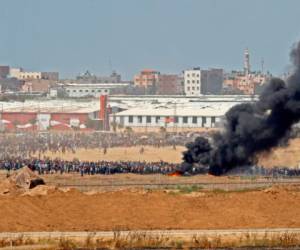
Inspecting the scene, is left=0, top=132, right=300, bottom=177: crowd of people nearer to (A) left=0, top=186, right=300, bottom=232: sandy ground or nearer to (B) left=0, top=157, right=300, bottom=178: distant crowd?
(B) left=0, top=157, right=300, bottom=178: distant crowd

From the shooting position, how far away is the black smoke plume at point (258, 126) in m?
79.0

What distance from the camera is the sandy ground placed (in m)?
50.7

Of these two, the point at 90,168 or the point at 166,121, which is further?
the point at 166,121

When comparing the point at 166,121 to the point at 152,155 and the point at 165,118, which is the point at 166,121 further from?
the point at 152,155

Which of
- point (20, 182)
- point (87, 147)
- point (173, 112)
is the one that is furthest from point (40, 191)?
point (173, 112)

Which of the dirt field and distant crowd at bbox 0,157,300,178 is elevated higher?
the dirt field

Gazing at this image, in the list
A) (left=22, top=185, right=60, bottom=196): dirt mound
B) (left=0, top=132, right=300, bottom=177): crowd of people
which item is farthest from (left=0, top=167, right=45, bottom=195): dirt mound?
(left=0, top=132, right=300, bottom=177): crowd of people

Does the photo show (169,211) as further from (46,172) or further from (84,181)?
(46,172)

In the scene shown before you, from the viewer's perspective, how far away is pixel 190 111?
573ft

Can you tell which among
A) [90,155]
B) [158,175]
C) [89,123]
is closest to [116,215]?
[158,175]

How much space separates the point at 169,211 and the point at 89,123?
120 m

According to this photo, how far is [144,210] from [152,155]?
212 feet

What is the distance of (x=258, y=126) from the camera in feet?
260

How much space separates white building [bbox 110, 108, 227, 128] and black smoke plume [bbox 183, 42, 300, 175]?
277 feet
